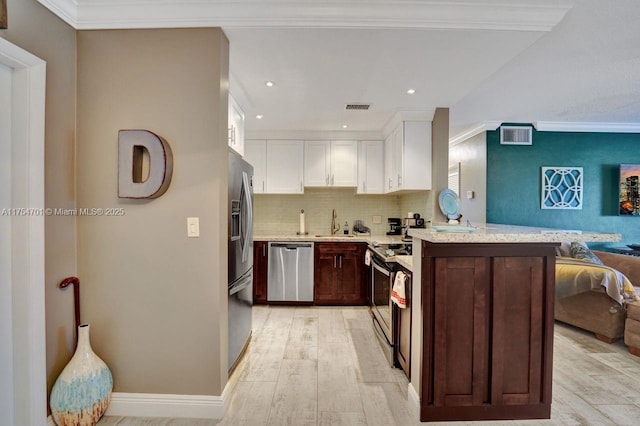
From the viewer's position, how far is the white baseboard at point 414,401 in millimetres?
1949

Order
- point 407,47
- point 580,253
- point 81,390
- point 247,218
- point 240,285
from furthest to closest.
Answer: point 580,253 → point 247,218 → point 240,285 → point 407,47 → point 81,390

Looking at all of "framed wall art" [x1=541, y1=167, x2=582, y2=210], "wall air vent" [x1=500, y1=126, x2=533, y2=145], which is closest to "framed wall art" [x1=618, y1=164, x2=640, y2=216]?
"framed wall art" [x1=541, y1=167, x2=582, y2=210]

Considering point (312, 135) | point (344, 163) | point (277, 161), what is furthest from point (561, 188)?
point (277, 161)

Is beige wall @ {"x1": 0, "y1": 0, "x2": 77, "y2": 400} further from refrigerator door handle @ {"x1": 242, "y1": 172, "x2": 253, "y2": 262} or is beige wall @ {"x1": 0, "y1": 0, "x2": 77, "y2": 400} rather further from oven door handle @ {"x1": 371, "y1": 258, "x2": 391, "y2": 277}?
oven door handle @ {"x1": 371, "y1": 258, "x2": 391, "y2": 277}

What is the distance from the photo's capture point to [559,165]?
4.69m

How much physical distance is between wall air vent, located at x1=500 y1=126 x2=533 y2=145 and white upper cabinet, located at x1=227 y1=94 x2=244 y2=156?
3.85 meters

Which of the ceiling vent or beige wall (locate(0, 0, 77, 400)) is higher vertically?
the ceiling vent

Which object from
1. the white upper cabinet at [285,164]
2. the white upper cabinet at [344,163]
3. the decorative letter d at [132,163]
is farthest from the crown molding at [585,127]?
the decorative letter d at [132,163]

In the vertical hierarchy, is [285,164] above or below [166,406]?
above

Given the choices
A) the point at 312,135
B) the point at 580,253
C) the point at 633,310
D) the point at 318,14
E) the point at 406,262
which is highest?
the point at 318,14

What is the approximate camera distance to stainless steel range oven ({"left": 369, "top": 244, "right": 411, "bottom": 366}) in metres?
2.65

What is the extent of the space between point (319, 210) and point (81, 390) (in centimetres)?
354

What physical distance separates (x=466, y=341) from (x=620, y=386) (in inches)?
58.4

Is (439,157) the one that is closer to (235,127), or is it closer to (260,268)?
(235,127)
